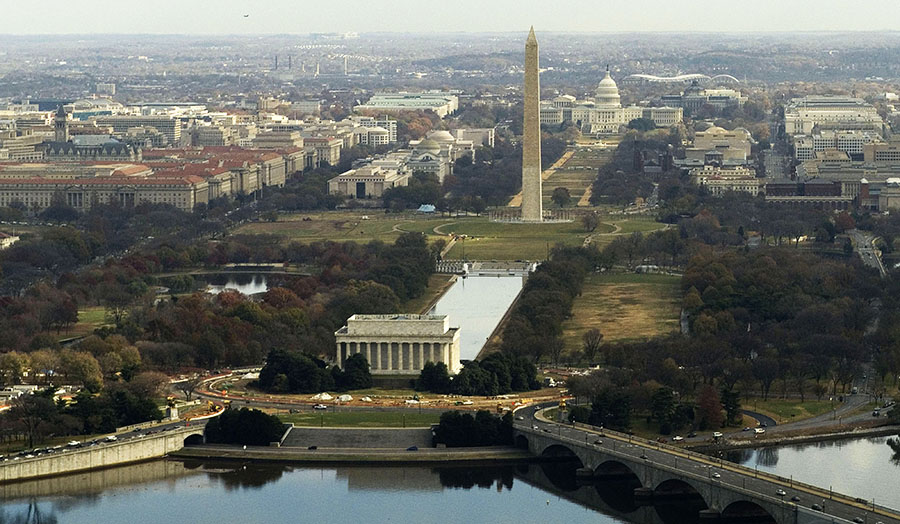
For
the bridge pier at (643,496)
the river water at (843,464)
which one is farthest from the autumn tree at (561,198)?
the bridge pier at (643,496)

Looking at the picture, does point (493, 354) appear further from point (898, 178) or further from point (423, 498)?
point (898, 178)

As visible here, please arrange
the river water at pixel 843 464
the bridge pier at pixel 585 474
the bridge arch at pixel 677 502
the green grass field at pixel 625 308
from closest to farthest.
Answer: the bridge arch at pixel 677 502 → the river water at pixel 843 464 → the bridge pier at pixel 585 474 → the green grass field at pixel 625 308

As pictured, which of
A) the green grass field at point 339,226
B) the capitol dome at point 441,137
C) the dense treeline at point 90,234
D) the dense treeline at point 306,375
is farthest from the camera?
the capitol dome at point 441,137

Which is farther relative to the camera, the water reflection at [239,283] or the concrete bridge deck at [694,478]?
the water reflection at [239,283]

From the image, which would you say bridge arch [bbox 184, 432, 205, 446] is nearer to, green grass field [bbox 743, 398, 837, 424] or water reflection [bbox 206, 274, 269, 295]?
green grass field [bbox 743, 398, 837, 424]

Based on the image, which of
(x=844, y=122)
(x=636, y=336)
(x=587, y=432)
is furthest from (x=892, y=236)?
(x=844, y=122)

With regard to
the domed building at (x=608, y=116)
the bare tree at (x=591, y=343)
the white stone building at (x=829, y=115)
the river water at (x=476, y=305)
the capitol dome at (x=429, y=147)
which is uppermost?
the bare tree at (x=591, y=343)

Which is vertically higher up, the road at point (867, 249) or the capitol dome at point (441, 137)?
the road at point (867, 249)

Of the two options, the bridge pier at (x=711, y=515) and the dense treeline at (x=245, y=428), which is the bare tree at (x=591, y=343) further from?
the bridge pier at (x=711, y=515)

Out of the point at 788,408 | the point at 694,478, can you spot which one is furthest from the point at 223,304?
the point at 694,478
